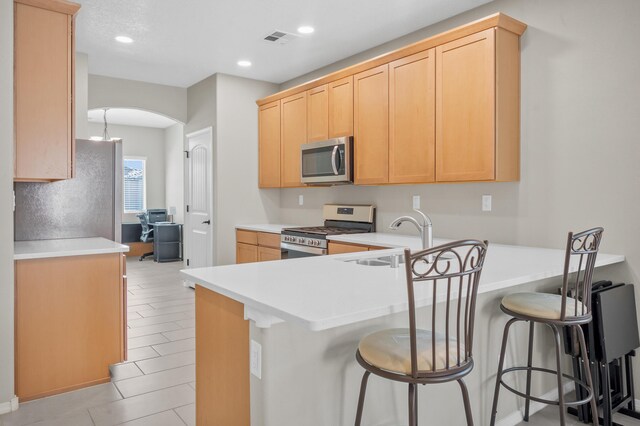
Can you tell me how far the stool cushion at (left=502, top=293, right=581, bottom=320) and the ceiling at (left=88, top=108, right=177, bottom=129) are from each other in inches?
279

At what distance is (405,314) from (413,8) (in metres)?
2.52

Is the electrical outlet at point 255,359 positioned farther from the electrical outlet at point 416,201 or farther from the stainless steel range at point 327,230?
the electrical outlet at point 416,201

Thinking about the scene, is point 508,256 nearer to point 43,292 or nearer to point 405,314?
point 405,314

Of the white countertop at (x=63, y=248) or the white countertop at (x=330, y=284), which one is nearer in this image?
the white countertop at (x=330, y=284)

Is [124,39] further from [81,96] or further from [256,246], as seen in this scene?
[256,246]

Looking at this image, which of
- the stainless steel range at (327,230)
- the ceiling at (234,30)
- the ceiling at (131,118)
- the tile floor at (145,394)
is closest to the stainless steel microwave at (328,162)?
the stainless steel range at (327,230)

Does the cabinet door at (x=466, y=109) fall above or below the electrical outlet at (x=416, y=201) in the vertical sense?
above

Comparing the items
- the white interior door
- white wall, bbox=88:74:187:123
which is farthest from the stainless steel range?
white wall, bbox=88:74:187:123

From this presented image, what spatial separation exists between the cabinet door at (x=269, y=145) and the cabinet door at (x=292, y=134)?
0.13 metres

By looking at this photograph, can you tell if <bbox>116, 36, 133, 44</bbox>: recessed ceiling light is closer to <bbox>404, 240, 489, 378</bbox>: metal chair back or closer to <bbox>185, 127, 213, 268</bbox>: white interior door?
<bbox>185, 127, 213, 268</bbox>: white interior door

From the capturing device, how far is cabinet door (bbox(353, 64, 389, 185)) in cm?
371

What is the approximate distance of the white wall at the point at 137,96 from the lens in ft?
17.0

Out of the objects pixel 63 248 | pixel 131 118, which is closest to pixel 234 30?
pixel 63 248

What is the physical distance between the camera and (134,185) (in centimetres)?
954
